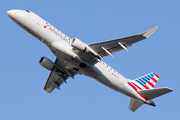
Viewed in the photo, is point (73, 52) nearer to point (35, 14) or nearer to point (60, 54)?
point (60, 54)

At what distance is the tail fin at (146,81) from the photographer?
134 feet

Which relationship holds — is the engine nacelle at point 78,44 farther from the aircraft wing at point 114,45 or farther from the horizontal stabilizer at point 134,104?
the horizontal stabilizer at point 134,104

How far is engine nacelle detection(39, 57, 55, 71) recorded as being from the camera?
1535 inches

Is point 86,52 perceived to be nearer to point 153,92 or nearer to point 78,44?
point 78,44

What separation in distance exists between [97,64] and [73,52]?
14.3 feet

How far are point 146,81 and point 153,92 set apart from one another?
3896 millimetres

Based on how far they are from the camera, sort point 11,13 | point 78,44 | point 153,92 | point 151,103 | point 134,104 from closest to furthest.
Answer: point 78,44 → point 11,13 → point 153,92 → point 151,103 → point 134,104

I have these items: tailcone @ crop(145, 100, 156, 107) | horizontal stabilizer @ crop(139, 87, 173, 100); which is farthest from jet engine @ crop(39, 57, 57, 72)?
tailcone @ crop(145, 100, 156, 107)

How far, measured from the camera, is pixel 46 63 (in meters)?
39.2

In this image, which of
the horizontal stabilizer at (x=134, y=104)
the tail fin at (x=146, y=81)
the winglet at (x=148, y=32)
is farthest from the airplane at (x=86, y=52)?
the horizontal stabilizer at (x=134, y=104)

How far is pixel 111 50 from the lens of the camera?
34781 mm

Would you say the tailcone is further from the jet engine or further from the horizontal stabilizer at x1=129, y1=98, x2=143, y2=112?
the jet engine

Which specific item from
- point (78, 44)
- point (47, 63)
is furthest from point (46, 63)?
point (78, 44)

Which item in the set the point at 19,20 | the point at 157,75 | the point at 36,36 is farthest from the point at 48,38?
the point at 157,75
